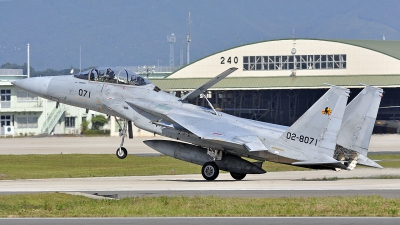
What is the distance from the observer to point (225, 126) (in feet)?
93.4

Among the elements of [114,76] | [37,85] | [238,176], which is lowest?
[238,176]

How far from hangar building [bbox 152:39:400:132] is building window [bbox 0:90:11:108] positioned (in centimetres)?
2013

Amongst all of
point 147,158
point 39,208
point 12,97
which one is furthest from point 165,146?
point 12,97

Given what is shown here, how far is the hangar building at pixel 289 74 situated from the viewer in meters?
73.6

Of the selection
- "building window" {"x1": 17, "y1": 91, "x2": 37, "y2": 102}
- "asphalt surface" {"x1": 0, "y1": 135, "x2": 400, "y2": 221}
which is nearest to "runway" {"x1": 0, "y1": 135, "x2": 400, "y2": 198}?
"asphalt surface" {"x1": 0, "y1": 135, "x2": 400, "y2": 221}

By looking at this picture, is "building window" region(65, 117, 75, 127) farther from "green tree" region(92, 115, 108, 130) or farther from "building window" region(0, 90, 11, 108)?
"building window" region(0, 90, 11, 108)

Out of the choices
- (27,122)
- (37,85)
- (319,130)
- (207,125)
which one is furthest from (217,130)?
(27,122)

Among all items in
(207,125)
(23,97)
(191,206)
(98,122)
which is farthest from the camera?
(98,122)

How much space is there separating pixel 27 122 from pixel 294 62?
3495 centimetres

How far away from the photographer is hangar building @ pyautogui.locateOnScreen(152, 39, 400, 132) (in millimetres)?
73625

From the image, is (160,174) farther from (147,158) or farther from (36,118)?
(36,118)

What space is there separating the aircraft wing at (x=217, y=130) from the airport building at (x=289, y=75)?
43.8 m

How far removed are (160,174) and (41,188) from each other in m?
10.9

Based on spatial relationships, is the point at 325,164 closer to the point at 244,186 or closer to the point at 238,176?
the point at 244,186
